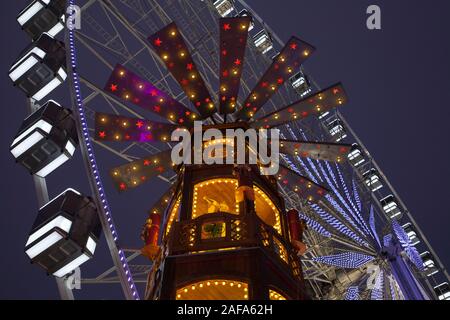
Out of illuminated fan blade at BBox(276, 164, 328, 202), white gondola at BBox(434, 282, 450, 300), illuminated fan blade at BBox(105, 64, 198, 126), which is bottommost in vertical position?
white gondola at BBox(434, 282, 450, 300)

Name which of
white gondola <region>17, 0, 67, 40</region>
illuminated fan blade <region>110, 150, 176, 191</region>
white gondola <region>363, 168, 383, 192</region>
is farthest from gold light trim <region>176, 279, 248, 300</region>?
white gondola <region>363, 168, 383, 192</region>

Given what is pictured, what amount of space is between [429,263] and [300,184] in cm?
1136

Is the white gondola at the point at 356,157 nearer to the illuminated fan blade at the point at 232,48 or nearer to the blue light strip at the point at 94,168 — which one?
the illuminated fan blade at the point at 232,48

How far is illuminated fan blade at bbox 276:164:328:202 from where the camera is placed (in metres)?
13.7

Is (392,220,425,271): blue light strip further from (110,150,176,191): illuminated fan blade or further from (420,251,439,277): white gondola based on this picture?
(420,251,439,277): white gondola

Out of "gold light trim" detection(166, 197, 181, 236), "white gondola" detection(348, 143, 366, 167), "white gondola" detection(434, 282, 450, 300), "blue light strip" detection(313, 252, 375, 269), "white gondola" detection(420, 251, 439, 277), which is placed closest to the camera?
"gold light trim" detection(166, 197, 181, 236)

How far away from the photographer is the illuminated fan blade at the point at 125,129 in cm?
1254

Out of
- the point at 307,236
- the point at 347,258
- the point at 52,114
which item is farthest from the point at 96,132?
the point at 307,236

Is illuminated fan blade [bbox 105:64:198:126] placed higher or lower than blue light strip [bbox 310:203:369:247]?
higher

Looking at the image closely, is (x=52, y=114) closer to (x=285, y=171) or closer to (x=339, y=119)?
(x=285, y=171)

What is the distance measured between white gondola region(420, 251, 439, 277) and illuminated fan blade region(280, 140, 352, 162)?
10.8 metres

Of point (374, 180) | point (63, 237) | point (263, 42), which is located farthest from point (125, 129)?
point (374, 180)

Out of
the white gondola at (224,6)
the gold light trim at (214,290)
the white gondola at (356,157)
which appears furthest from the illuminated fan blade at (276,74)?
the white gondola at (356,157)

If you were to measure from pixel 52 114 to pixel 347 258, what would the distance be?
953 centimetres
